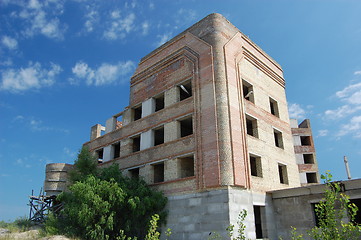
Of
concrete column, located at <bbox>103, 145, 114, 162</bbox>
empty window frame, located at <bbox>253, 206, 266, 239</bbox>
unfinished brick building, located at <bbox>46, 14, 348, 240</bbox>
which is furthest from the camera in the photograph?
concrete column, located at <bbox>103, 145, 114, 162</bbox>

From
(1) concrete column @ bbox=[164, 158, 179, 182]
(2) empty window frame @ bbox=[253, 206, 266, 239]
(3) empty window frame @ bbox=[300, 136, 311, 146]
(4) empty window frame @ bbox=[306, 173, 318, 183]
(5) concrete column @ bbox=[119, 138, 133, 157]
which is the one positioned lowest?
(2) empty window frame @ bbox=[253, 206, 266, 239]

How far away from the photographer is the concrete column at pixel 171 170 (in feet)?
55.9

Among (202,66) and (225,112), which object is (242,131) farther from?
(202,66)

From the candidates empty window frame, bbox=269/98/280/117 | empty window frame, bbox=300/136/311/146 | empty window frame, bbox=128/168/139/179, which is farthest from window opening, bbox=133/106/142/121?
empty window frame, bbox=300/136/311/146

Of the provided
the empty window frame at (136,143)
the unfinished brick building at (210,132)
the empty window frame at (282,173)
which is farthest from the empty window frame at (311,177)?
the empty window frame at (136,143)

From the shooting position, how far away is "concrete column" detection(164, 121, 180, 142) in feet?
59.0

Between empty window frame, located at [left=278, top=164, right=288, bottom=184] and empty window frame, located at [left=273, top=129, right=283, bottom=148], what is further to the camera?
empty window frame, located at [left=273, top=129, right=283, bottom=148]

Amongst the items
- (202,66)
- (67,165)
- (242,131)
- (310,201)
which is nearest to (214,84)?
(202,66)

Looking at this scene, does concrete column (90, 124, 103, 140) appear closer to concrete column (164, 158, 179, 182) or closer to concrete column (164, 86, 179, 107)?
concrete column (164, 86, 179, 107)

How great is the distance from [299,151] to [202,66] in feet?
78.1

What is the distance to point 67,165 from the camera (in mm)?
27469

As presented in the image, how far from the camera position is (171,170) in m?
17.3

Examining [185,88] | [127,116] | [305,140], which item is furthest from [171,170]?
[305,140]

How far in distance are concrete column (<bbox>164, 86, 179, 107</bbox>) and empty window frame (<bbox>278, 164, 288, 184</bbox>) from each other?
8668 millimetres
